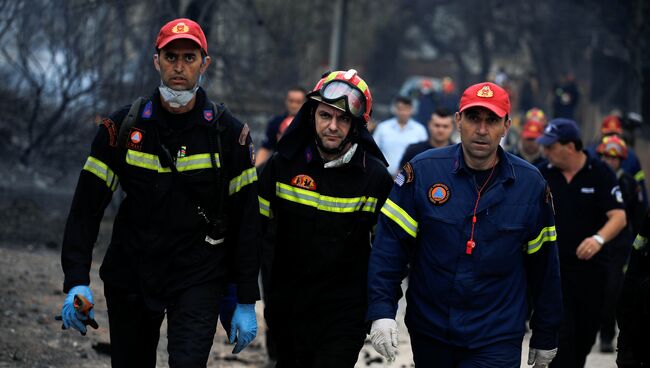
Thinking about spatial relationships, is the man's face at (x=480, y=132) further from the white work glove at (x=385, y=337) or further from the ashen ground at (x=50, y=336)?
the ashen ground at (x=50, y=336)

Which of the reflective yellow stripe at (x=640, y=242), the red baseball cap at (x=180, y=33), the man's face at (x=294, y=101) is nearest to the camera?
the red baseball cap at (x=180, y=33)

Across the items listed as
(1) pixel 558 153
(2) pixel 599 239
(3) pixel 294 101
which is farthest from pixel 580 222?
(3) pixel 294 101

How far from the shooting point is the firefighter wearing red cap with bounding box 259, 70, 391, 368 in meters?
5.45

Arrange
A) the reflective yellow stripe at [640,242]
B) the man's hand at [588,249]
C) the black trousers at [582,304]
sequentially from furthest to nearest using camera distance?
the black trousers at [582,304] → the man's hand at [588,249] → the reflective yellow stripe at [640,242]

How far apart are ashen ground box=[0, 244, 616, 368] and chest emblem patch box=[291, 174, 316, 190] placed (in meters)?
2.72

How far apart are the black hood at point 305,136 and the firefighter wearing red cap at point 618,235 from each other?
395 cm

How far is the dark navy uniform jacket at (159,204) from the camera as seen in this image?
4891 millimetres

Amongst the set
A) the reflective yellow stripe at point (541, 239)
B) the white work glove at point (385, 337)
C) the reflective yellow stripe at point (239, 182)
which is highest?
the reflective yellow stripe at point (239, 182)

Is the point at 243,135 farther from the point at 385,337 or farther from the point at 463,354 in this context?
the point at 463,354

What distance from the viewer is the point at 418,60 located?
161 ft

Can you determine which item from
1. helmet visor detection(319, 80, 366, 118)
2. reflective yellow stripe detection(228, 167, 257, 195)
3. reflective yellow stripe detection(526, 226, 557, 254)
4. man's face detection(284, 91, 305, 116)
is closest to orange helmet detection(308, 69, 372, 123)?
helmet visor detection(319, 80, 366, 118)

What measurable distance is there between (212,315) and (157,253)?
1.29ft

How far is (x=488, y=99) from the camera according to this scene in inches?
195

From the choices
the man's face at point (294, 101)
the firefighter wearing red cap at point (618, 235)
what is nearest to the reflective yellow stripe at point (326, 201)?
the firefighter wearing red cap at point (618, 235)
